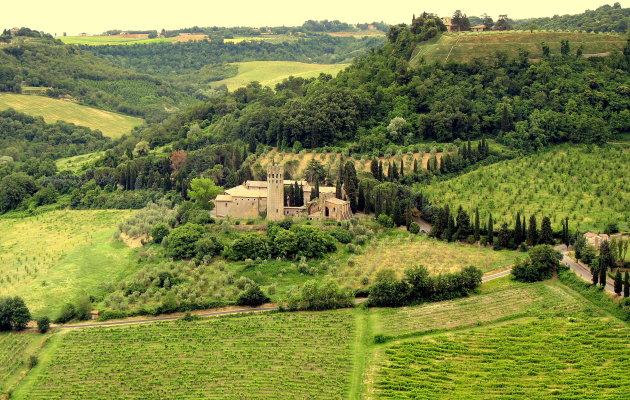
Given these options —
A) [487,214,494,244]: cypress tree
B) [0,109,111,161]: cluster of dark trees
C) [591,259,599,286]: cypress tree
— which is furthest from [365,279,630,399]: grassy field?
[0,109,111,161]: cluster of dark trees

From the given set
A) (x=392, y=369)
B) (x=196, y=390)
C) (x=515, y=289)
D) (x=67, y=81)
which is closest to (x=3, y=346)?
(x=196, y=390)

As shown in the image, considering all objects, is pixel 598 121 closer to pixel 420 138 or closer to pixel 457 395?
pixel 420 138

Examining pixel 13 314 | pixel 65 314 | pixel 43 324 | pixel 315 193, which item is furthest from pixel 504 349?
pixel 13 314

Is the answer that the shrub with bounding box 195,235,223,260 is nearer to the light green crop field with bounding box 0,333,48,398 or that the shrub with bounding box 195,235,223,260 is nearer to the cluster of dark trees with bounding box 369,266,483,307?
the light green crop field with bounding box 0,333,48,398

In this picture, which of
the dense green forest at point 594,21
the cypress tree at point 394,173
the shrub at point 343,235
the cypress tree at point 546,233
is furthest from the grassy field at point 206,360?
the dense green forest at point 594,21

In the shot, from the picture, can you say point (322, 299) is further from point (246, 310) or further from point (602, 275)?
point (602, 275)
